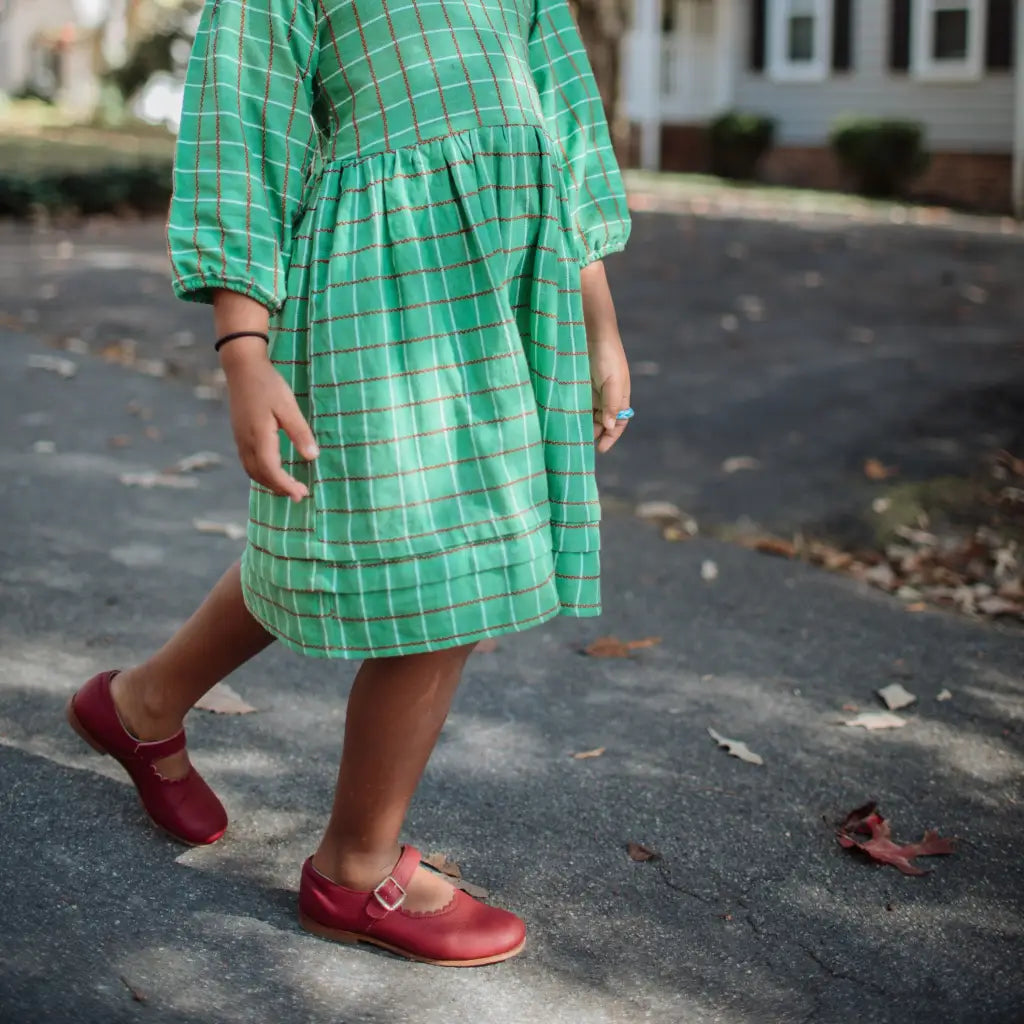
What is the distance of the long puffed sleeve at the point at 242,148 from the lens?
202 centimetres

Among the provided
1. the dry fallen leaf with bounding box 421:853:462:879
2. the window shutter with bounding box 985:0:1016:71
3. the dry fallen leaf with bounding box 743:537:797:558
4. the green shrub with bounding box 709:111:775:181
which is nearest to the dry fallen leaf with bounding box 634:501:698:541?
the dry fallen leaf with bounding box 743:537:797:558

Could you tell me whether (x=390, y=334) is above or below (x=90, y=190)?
above

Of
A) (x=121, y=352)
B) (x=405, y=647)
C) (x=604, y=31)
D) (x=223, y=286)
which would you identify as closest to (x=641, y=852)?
(x=405, y=647)

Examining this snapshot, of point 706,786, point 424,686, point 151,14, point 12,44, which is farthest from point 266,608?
point 12,44

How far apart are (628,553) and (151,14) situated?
2591 cm

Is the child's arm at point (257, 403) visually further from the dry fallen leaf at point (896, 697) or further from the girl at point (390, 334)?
the dry fallen leaf at point (896, 697)

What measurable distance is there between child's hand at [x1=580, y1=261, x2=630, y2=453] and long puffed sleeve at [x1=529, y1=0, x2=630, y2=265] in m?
0.04

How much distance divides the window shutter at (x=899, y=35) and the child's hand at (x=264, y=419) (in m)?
17.1

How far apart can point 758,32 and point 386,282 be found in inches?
741

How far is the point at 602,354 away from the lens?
237 cm

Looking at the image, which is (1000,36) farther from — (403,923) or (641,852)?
(403,923)

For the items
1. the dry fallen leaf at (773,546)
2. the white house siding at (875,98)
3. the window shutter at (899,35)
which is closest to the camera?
the dry fallen leaf at (773,546)

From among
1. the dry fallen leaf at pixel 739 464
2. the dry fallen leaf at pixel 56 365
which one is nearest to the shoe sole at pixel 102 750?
the dry fallen leaf at pixel 739 464

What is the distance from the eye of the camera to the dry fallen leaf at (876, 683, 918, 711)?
357 cm
